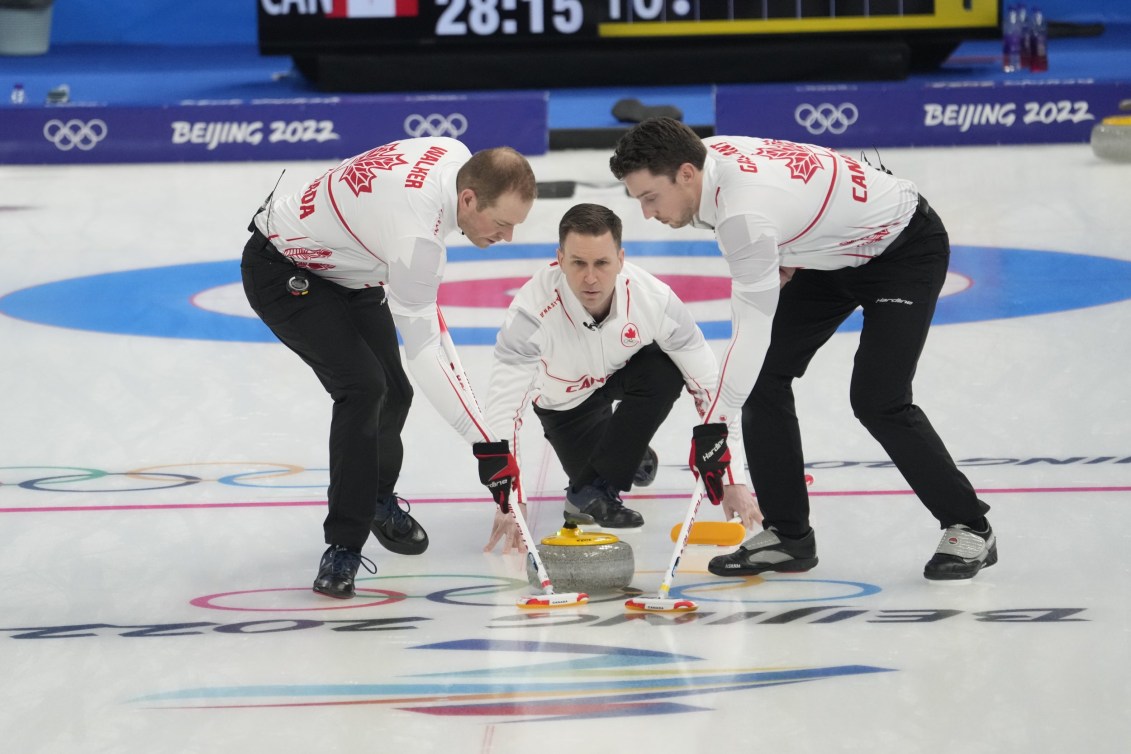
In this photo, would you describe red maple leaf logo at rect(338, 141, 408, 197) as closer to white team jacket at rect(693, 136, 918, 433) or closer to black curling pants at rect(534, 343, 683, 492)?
white team jacket at rect(693, 136, 918, 433)

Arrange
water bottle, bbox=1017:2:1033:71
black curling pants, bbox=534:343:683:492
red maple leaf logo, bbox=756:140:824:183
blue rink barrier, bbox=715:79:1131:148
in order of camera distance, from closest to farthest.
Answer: red maple leaf logo, bbox=756:140:824:183 → black curling pants, bbox=534:343:683:492 → blue rink barrier, bbox=715:79:1131:148 → water bottle, bbox=1017:2:1033:71

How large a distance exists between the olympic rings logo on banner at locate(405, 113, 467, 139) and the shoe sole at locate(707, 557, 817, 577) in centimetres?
1057

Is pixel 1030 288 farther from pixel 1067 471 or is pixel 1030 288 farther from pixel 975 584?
pixel 975 584

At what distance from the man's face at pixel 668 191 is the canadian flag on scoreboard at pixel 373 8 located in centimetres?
1323

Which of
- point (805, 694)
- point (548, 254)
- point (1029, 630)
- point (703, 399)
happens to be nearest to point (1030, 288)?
point (548, 254)

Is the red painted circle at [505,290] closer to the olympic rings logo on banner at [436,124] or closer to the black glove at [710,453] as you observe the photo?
the black glove at [710,453]

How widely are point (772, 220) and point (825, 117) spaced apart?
1087cm

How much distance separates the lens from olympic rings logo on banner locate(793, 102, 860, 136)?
573 inches

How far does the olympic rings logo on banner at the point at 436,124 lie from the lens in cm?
1470

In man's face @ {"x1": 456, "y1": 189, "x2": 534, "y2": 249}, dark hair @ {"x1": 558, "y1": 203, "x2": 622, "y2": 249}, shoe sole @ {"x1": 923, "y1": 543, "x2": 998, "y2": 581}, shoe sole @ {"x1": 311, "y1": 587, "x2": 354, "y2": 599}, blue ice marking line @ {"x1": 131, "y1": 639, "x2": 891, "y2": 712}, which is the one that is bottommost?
shoe sole @ {"x1": 311, "y1": 587, "x2": 354, "y2": 599}

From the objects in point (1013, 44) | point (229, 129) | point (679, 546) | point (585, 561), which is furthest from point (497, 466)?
point (1013, 44)

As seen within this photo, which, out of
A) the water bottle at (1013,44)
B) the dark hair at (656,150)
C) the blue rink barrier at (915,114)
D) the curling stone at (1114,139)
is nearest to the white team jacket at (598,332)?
the dark hair at (656,150)

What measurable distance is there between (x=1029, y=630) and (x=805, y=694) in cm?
77

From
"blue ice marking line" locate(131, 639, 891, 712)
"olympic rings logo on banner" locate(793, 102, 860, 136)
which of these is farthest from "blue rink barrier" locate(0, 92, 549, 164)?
"blue ice marking line" locate(131, 639, 891, 712)
